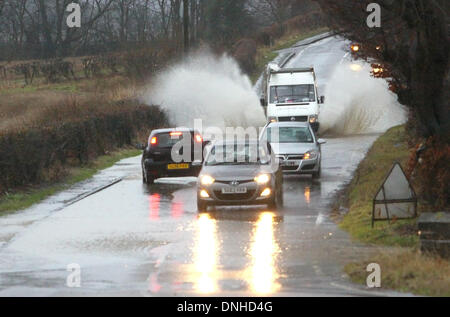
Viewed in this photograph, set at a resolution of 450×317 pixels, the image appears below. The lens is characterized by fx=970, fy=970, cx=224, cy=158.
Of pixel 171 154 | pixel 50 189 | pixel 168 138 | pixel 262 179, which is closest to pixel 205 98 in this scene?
pixel 168 138

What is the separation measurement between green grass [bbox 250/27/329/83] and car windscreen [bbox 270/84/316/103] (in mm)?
25070

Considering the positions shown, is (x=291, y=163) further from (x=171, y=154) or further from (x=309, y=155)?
(x=171, y=154)

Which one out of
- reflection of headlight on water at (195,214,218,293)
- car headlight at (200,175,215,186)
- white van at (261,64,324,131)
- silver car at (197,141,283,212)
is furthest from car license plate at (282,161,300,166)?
white van at (261,64,324,131)

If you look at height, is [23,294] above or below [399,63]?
below

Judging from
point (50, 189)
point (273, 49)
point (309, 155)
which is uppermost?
point (273, 49)

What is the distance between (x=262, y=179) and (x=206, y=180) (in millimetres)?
1163

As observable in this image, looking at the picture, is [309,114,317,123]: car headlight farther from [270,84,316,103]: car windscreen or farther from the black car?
the black car

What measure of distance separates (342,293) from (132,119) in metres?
31.1

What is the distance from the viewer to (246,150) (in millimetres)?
21406

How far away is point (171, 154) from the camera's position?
27375mm

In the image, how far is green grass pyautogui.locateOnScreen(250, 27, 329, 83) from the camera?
7404cm
